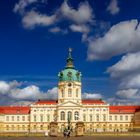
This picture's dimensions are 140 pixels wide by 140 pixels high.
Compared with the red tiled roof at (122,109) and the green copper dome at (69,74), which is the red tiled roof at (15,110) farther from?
the red tiled roof at (122,109)

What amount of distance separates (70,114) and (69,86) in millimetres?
7746

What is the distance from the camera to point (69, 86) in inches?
4825

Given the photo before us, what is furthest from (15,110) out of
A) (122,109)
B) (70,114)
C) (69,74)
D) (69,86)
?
(122,109)

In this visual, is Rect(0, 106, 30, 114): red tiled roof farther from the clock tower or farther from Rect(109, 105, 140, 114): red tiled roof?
Rect(109, 105, 140, 114): red tiled roof

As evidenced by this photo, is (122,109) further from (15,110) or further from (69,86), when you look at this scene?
(15,110)

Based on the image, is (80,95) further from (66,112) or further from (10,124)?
(10,124)

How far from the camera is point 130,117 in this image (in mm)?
127062

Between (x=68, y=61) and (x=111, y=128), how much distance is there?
22583 mm

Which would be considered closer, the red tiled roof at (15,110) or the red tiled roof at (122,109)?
the red tiled roof at (122,109)

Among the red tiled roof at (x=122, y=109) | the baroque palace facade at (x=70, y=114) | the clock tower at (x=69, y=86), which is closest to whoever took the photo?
the baroque palace facade at (x=70, y=114)

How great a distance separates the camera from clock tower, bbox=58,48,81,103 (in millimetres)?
122438

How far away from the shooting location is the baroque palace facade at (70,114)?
12169 cm

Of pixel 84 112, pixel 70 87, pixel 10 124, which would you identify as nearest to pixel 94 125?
pixel 84 112

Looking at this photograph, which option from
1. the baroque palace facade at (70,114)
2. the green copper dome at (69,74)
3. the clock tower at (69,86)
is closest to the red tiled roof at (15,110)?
the baroque palace facade at (70,114)
